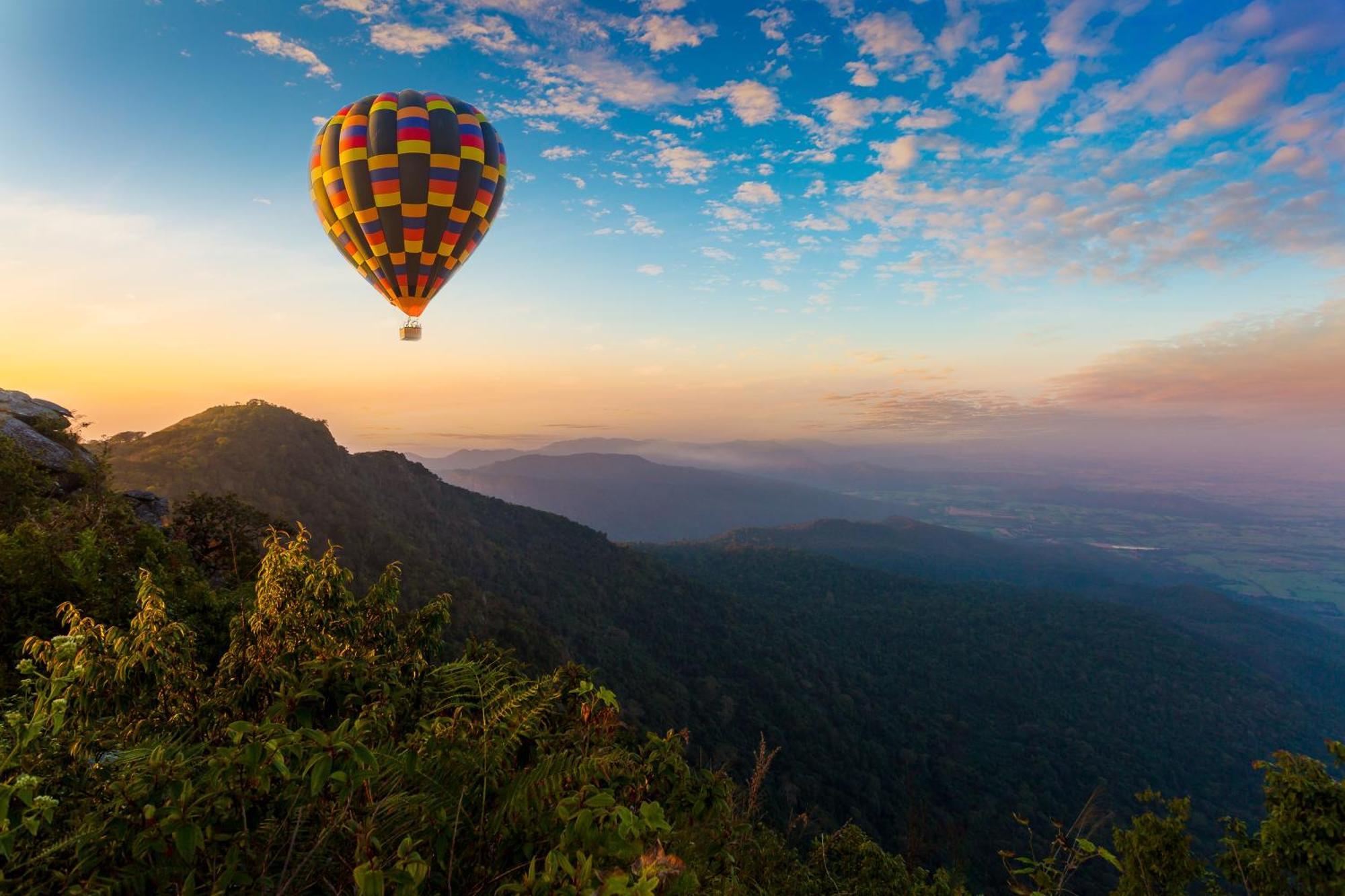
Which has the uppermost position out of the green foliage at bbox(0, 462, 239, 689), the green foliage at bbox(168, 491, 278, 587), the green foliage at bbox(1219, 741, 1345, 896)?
the green foliage at bbox(0, 462, 239, 689)

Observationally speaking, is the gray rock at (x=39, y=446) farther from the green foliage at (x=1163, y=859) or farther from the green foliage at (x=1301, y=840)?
the green foliage at (x=1301, y=840)

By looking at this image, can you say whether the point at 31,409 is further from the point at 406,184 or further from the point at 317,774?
the point at 317,774

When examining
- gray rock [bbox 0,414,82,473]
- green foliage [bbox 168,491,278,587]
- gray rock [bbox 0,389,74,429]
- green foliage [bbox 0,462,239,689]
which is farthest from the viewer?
gray rock [bbox 0,389,74,429]

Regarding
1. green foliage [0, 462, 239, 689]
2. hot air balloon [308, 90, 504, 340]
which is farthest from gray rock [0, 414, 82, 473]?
hot air balloon [308, 90, 504, 340]

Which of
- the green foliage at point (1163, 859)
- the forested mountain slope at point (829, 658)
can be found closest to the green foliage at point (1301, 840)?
the green foliage at point (1163, 859)

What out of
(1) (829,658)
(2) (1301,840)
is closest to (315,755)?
(2) (1301,840)

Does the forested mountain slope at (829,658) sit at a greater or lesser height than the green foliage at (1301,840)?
lesser

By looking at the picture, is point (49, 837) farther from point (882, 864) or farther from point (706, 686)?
point (706, 686)

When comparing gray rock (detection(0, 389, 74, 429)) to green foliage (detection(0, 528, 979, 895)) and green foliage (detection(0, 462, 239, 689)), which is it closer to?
green foliage (detection(0, 462, 239, 689))

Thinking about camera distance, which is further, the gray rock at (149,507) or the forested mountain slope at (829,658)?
the forested mountain slope at (829,658)
